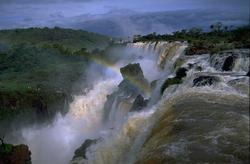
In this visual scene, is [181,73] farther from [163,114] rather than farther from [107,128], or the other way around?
[107,128]

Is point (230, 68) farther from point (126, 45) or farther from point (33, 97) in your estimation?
point (126, 45)

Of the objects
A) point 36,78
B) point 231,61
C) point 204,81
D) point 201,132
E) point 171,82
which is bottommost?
point 36,78

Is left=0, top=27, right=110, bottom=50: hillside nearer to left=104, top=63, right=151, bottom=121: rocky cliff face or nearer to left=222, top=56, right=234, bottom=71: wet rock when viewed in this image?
left=104, top=63, right=151, bottom=121: rocky cliff face

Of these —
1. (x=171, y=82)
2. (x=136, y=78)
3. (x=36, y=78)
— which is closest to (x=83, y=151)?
(x=171, y=82)

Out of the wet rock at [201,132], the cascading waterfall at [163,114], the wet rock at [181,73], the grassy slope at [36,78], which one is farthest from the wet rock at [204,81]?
the grassy slope at [36,78]

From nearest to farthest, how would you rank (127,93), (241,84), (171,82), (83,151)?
(241,84) < (83,151) < (171,82) < (127,93)
